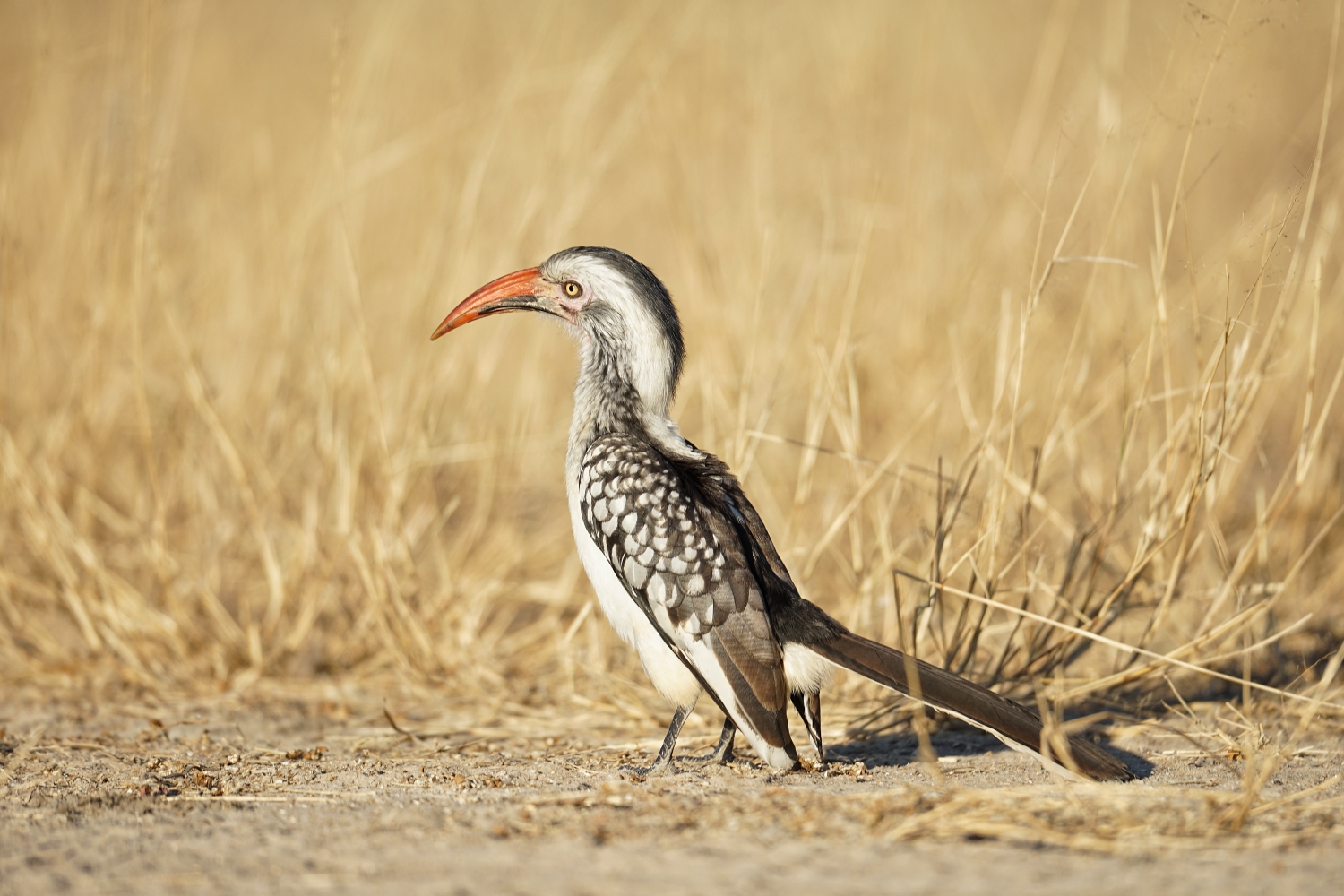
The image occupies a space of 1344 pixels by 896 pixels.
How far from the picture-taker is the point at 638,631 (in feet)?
10.1

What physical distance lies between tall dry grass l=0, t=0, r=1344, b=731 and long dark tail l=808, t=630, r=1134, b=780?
46cm

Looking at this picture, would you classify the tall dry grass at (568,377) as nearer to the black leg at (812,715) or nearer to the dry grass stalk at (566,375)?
the dry grass stalk at (566,375)

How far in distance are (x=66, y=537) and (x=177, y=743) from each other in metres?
1.20

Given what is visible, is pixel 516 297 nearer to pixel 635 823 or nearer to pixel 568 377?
pixel 635 823

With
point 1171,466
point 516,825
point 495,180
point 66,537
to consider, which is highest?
point 495,180

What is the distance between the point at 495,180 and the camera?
193 inches

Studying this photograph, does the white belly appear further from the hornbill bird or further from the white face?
the white face

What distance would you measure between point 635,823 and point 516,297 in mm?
1819

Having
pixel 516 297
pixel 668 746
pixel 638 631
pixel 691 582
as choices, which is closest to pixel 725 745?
pixel 668 746

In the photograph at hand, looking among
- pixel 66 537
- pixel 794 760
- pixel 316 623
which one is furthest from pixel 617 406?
pixel 66 537

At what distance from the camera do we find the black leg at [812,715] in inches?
118

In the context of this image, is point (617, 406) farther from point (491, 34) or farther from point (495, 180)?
point (491, 34)

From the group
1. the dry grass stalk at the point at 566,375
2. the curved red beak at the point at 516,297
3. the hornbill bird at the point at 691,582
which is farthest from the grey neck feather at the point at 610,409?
the dry grass stalk at the point at 566,375

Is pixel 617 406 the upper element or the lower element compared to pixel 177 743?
upper
